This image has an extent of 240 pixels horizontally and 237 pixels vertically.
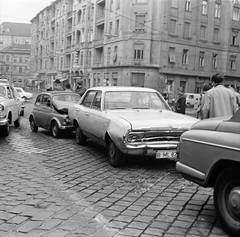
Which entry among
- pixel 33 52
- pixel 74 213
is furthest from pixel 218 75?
pixel 33 52

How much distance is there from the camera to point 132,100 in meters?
8.10

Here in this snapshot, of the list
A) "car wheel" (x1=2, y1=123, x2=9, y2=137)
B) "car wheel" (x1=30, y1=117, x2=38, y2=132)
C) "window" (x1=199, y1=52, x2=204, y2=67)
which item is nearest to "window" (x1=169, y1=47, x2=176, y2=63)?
"window" (x1=199, y1=52, x2=204, y2=67)

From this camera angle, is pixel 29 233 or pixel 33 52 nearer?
pixel 29 233

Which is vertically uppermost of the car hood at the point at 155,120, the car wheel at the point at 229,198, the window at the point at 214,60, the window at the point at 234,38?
the window at the point at 234,38

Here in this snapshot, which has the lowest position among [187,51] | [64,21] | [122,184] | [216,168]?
[122,184]

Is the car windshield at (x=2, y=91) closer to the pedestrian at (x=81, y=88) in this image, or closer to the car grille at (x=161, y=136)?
the pedestrian at (x=81, y=88)

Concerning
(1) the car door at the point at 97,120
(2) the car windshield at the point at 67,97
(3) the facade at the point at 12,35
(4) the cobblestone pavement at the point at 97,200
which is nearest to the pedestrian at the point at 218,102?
(4) the cobblestone pavement at the point at 97,200

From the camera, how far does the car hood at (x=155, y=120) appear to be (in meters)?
6.58

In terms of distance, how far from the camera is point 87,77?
2082 inches

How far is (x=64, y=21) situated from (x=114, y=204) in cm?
6410

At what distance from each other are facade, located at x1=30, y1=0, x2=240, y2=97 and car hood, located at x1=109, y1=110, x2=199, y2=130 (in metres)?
30.8

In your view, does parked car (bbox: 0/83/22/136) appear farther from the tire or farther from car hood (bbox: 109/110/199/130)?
car hood (bbox: 109/110/199/130)

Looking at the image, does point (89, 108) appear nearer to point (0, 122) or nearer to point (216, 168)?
point (0, 122)

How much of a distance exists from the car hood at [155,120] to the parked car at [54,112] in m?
3.62
